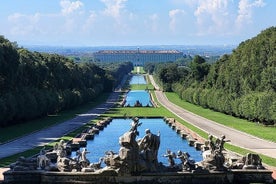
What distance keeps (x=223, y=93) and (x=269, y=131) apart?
26.3 m

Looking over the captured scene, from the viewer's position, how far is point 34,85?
7738 centimetres

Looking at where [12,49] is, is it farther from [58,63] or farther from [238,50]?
[238,50]

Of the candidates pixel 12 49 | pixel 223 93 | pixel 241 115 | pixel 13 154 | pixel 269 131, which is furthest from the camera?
pixel 223 93

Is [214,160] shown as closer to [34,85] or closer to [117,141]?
[117,141]

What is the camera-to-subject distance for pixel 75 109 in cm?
9125

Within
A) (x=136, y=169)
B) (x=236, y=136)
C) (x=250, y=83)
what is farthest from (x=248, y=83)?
(x=136, y=169)

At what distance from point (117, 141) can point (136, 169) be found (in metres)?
24.6

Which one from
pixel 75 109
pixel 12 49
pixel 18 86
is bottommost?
pixel 75 109

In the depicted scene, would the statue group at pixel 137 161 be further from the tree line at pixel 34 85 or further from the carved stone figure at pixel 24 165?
the tree line at pixel 34 85

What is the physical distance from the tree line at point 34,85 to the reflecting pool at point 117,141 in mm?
8857

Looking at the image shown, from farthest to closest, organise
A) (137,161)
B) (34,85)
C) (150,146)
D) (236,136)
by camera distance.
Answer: (34,85), (236,136), (150,146), (137,161)

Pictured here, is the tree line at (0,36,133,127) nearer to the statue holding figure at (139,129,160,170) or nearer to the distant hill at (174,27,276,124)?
the distant hill at (174,27,276,124)

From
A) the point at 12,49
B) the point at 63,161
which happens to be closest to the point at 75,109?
the point at 12,49

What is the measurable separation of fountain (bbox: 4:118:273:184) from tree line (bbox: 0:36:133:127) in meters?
30.6
